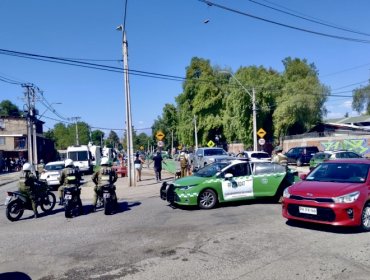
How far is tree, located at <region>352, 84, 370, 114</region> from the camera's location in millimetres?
62094

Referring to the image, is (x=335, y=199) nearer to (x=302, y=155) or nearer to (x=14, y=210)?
(x=14, y=210)

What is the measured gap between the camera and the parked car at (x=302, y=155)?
3475cm

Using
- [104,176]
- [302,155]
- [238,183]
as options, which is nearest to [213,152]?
[302,155]

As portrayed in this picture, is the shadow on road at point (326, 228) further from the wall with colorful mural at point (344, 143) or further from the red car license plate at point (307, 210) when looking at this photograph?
the wall with colorful mural at point (344, 143)

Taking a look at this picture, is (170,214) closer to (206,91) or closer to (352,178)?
(352,178)

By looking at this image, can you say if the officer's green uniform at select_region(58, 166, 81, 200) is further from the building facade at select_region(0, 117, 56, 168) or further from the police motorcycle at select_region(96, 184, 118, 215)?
the building facade at select_region(0, 117, 56, 168)

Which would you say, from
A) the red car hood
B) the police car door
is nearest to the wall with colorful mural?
the police car door

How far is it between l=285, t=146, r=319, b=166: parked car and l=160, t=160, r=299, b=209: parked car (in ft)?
77.0

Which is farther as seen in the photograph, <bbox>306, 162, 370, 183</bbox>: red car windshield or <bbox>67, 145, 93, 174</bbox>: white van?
<bbox>67, 145, 93, 174</bbox>: white van

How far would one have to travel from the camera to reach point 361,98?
63.4m

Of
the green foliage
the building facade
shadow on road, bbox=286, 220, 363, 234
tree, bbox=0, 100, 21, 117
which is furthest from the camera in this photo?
tree, bbox=0, 100, 21, 117

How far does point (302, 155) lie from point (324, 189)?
28032mm

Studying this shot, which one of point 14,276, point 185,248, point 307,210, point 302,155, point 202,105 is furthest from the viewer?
point 202,105

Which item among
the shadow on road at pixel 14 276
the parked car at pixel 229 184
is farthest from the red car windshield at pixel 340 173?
the shadow on road at pixel 14 276
